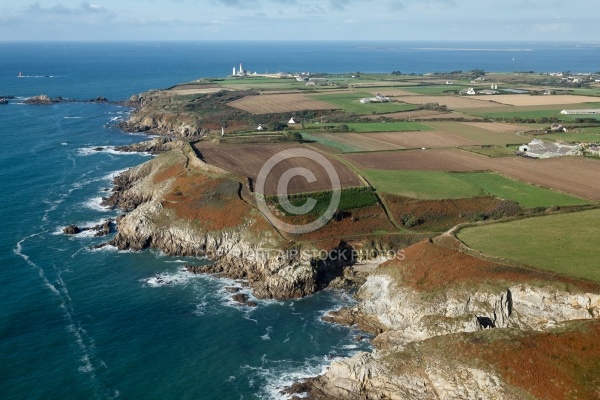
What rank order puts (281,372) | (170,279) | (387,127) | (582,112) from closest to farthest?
(281,372) < (170,279) < (387,127) < (582,112)

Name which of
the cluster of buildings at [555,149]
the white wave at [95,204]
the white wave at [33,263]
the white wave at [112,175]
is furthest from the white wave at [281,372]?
the cluster of buildings at [555,149]

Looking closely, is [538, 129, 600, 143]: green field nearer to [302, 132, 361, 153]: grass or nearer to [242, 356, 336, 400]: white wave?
[302, 132, 361, 153]: grass

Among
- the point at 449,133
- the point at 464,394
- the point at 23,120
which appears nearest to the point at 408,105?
the point at 449,133

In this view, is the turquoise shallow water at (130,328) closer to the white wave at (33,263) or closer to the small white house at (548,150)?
the white wave at (33,263)

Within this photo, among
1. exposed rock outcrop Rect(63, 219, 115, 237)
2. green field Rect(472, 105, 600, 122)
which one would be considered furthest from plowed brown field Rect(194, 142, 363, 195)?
green field Rect(472, 105, 600, 122)

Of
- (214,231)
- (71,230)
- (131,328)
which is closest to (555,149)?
(214,231)

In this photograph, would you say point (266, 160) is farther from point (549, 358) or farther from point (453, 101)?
point (453, 101)

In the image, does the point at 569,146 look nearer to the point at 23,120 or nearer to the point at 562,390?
the point at 562,390
